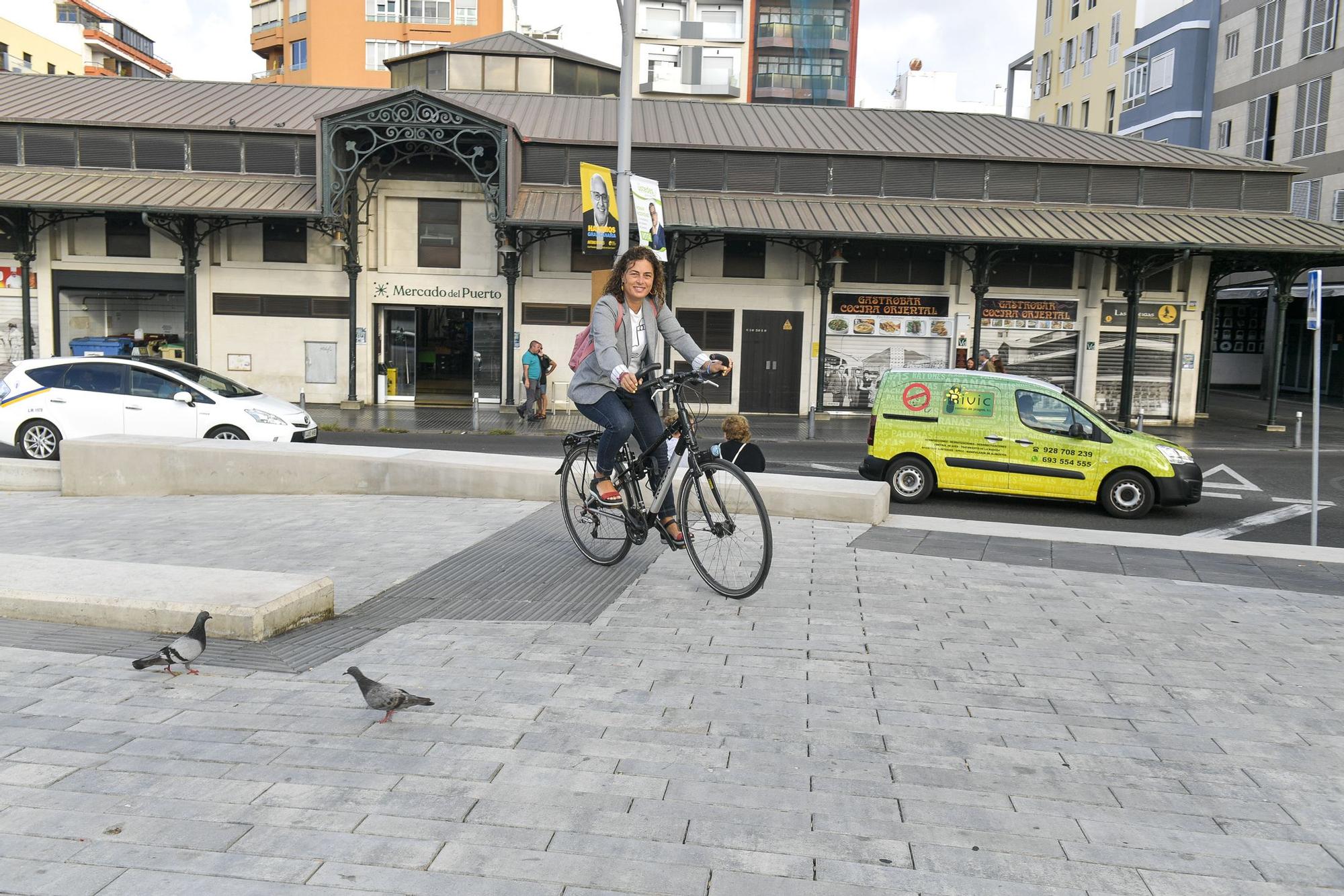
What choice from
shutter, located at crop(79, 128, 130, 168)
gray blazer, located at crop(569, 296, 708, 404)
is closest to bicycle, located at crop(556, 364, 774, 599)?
gray blazer, located at crop(569, 296, 708, 404)

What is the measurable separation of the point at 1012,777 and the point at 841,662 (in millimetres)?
1288

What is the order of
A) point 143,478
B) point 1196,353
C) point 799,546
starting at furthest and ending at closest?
point 1196,353 → point 143,478 → point 799,546

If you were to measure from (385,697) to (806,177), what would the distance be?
2610 centimetres

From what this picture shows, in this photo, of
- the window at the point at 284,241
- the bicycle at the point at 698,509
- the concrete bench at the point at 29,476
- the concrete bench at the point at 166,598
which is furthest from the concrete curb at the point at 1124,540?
the window at the point at 284,241

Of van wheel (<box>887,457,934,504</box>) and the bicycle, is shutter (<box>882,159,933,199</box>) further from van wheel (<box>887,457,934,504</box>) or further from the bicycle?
the bicycle

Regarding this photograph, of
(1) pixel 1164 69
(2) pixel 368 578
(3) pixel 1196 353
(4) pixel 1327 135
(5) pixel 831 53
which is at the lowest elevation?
(2) pixel 368 578

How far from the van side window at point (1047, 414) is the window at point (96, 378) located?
12.4 meters

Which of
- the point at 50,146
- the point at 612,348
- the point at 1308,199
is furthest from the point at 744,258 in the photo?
the point at 612,348

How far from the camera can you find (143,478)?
10320 millimetres

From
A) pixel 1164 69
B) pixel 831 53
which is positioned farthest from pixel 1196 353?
pixel 831 53

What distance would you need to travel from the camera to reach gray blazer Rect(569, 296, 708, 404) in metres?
5.95

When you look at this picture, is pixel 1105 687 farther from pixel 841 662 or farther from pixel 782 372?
pixel 782 372

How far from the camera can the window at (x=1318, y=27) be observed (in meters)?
35.2

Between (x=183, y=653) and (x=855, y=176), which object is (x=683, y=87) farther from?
(x=183, y=653)
